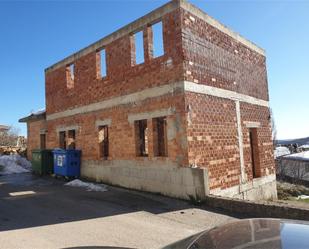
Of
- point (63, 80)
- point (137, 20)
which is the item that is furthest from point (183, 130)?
point (63, 80)

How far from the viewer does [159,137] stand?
1127cm

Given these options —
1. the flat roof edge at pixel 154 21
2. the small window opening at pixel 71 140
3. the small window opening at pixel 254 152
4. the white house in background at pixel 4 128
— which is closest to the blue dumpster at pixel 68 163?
the small window opening at pixel 71 140

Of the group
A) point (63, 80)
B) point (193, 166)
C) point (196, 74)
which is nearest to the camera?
point (193, 166)

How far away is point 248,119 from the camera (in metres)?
13.1

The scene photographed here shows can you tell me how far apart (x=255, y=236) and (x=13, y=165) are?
19871 mm

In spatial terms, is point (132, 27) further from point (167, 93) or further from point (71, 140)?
point (71, 140)

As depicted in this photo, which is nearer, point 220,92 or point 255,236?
point 255,236

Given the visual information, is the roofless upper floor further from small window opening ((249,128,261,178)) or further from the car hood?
the car hood

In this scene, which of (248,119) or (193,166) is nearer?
(193,166)

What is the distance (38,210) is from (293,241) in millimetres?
7722

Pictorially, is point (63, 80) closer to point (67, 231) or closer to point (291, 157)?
point (67, 231)

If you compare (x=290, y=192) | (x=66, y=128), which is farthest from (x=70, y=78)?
(x=290, y=192)

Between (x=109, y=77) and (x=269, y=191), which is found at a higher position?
(x=109, y=77)

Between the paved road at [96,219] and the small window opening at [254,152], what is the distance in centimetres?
537
